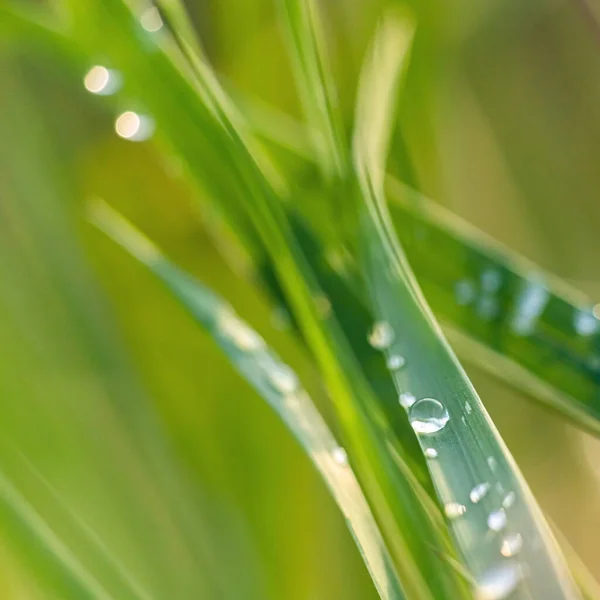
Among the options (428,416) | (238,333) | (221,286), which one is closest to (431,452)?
(428,416)

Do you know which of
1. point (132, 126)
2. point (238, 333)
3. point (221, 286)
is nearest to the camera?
point (238, 333)

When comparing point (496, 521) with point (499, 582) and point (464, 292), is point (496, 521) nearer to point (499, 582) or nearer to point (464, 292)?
point (499, 582)

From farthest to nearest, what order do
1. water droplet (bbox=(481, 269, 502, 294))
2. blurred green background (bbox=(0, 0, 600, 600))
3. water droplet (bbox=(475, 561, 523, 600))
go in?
blurred green background (bbox=(0, 0, 600, 600)), water droplet (bbox=(481, 269, 502, 294)), water droplet (bbox=(475, 561, 523, 600))

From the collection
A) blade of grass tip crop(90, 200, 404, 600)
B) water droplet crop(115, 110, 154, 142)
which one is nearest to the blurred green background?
water droplet crop(115, 110, 154, 142)

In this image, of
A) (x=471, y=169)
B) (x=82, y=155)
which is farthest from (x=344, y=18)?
(x=82, y=155)

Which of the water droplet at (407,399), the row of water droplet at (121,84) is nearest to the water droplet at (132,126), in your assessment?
the row of water droplet at (121,84)

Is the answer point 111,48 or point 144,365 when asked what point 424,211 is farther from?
point 144,365

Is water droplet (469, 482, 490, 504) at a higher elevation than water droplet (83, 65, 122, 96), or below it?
below

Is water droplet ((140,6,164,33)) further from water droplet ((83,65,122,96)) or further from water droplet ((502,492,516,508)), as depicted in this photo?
water droplet ((502,492,516,508))
